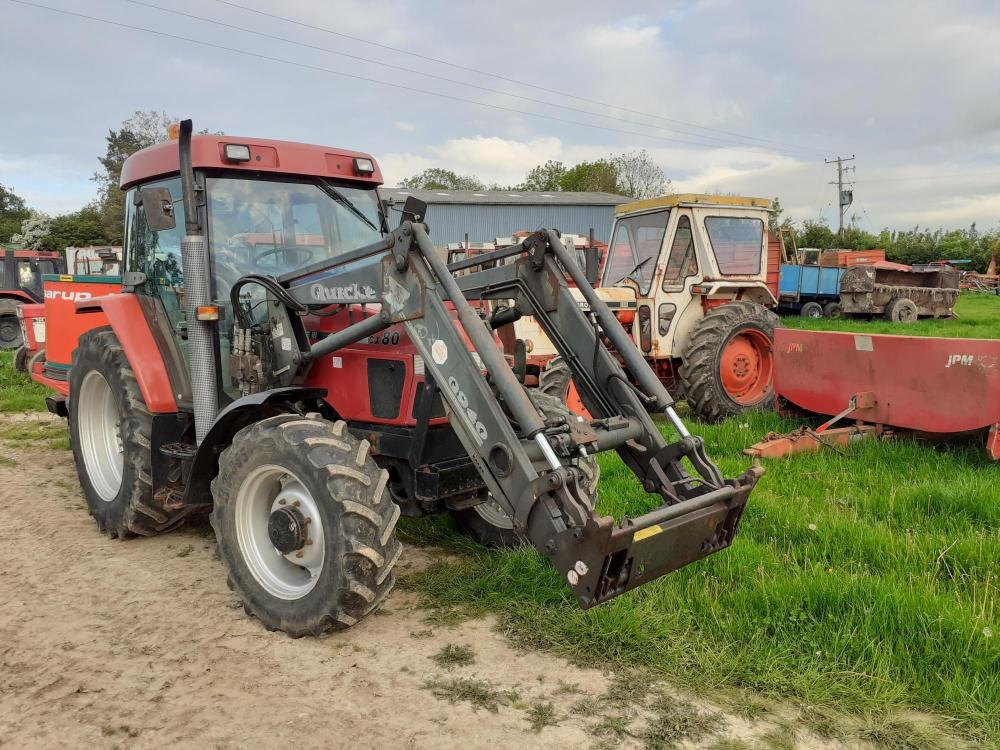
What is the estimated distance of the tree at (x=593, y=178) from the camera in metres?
57.0

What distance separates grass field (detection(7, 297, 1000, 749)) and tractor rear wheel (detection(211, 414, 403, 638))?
0.68 metres

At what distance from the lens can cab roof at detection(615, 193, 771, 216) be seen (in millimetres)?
8055

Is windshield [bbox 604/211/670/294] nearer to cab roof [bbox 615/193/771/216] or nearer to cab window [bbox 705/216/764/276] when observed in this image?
cab roof [bbox 615/193/771/216]

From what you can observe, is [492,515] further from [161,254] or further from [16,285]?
[16,285]

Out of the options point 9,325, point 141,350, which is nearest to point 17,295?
point 9,325

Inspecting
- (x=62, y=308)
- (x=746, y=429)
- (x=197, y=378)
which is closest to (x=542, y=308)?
(x=197, y=378)

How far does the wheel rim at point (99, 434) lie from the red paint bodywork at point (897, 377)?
17.9 ft

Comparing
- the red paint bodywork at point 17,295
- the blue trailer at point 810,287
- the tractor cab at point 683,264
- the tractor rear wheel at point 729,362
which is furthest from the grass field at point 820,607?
the blue trailer at point 810,287

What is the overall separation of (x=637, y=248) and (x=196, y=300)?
555cm

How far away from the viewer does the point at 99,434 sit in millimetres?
5348

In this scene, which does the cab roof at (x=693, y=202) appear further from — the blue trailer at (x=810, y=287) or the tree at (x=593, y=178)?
the tree at (x=593, y=178)

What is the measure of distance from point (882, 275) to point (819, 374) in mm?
17729

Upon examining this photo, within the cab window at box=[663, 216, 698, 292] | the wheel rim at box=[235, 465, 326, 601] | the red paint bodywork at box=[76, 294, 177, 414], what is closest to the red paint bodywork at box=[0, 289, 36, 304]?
the red paint bodywork at box=[76, 294, 177, 414]

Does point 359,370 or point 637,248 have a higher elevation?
point 637,248
